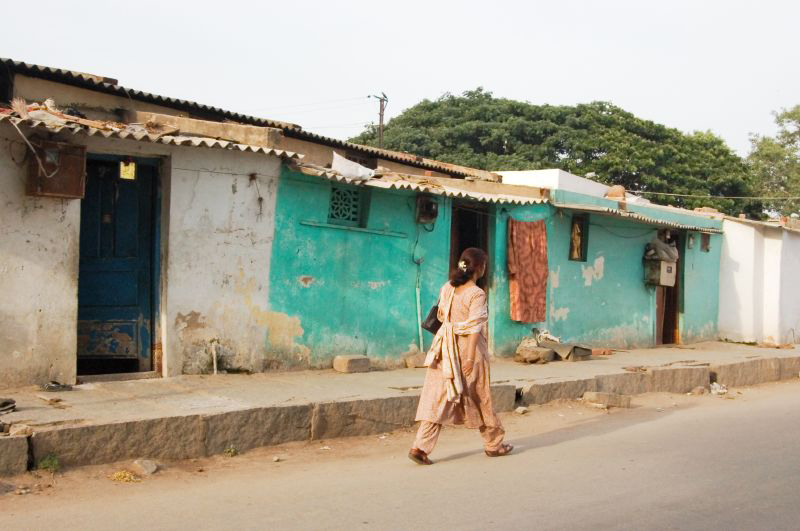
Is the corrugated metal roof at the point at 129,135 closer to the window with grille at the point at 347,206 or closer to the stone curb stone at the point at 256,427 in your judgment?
the window with grille at the point at 347,206

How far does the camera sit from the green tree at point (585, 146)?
31.0 metres

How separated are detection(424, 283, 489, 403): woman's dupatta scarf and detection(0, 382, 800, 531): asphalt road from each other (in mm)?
646

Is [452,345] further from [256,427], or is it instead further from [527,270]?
[527,270]

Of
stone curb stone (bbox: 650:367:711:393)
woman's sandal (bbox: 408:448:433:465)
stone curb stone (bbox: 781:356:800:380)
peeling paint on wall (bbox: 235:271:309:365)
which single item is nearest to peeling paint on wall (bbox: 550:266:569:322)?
stone curb stone (bbox: 650:367:711:393)

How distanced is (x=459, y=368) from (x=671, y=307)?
42.1 feet

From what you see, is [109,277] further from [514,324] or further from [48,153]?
[514,324]

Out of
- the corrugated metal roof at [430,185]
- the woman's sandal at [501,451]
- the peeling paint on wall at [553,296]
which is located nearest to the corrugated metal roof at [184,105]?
the corrugated metal roof at [430,185]

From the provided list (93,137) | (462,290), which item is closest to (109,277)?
(93,137)

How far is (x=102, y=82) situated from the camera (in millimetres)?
11703

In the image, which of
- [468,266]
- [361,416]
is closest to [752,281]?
[361,416]

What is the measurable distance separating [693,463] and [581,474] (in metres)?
1.11

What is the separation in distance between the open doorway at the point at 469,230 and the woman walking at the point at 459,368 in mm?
5995

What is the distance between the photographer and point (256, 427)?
677 centimetres

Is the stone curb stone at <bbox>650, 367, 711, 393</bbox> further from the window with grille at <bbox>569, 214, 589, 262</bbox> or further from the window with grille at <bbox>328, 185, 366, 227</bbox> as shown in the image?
the window with grille at <bbox>328, 185, 366, 227</bbox>
